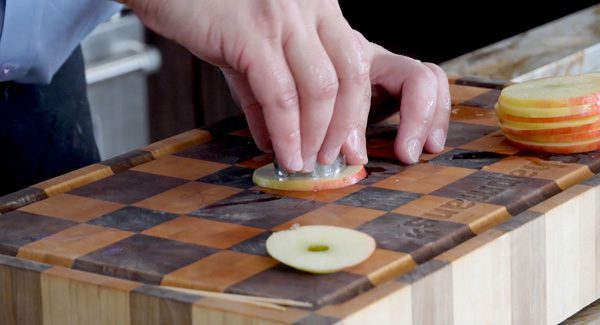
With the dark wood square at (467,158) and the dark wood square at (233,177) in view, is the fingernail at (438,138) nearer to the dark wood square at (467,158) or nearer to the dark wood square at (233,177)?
the dark wood square at (467,158)

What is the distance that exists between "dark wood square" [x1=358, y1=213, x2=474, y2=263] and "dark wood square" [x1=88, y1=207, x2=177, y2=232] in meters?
0.19

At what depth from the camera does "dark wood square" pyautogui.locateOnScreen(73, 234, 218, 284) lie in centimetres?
96

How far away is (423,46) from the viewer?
3238 millimetres

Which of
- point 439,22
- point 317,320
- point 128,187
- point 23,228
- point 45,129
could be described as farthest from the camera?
point 439,22

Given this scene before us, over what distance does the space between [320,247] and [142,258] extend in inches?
5.9

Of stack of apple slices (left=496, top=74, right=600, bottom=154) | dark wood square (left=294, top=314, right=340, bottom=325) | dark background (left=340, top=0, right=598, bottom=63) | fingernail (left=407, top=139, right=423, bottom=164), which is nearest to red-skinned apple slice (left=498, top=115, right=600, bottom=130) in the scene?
stack of apple slices (left=496, top=74, right=600, bottom=154)

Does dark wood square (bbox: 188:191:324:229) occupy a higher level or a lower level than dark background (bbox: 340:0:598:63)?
higher

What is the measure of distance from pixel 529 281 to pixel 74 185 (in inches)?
18.4

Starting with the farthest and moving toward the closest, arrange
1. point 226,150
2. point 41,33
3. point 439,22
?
point 439,22
point 41,33
point 226,150

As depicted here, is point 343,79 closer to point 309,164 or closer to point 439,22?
point 309,164

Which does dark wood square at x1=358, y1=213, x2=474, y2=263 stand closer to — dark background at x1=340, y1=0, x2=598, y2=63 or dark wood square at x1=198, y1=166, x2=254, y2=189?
dark wood square at x1=198, y1=166, x2=254, y2=189

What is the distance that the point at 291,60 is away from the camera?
3.69ft

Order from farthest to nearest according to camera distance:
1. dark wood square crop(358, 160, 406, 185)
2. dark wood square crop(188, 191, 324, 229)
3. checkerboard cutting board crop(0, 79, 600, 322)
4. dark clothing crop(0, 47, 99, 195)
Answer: dark clothing crop(0, 47, 99, 195) → dark wood square crop(358, 160, 406, 185) → dark wood square crop(188, 191, 324, 229) → checkerboard cutting board crop(0, 79, 600, 322)

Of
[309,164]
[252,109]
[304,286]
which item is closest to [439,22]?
[252,109]
